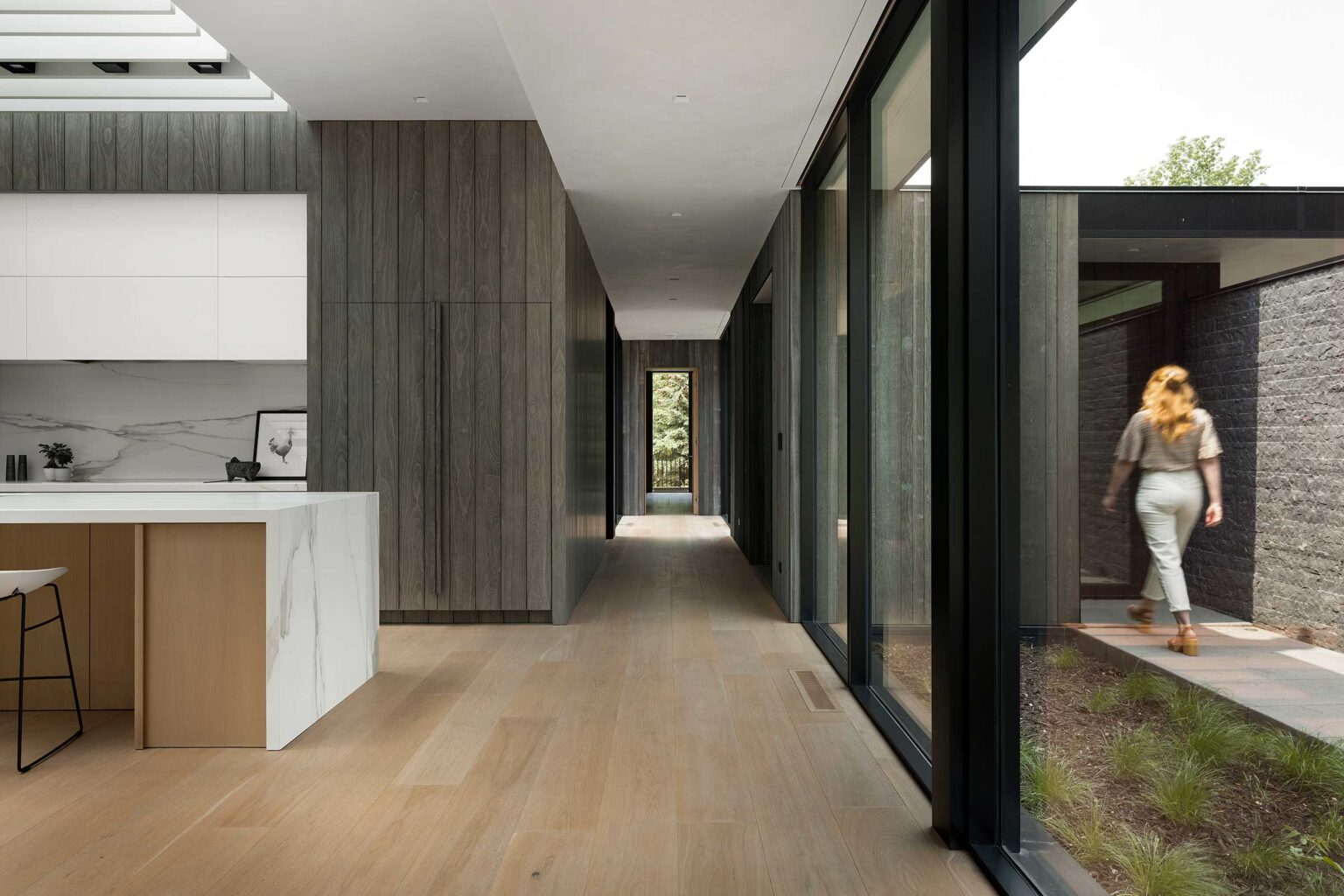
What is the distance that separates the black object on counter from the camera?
4902 mm

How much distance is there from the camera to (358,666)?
137 inches

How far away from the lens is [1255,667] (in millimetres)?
1151

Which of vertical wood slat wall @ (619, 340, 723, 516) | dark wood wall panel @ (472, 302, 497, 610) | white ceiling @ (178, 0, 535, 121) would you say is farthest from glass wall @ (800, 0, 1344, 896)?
vertical wood slat wall @ (619, 340, 723, 516)

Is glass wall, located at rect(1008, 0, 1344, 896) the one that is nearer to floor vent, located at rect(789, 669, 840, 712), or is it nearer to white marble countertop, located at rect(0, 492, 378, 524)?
floor vent, located at rect(789, 669, 840, 712)

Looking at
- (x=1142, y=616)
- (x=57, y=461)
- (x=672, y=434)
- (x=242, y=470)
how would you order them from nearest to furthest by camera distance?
(x=1142, y=616) → (x=242, y=470) → (x=57, y=461) → (x=672, y=434)

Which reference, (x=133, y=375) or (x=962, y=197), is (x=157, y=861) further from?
(x=133, y=375)

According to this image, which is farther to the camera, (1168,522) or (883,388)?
(883,388)

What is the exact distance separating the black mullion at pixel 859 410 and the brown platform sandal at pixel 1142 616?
1877 mm

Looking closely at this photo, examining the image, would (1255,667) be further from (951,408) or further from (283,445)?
(283,445)

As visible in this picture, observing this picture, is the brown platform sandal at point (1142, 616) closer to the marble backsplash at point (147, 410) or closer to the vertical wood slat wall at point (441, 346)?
the vertical wood slat wall at point (441, 346)

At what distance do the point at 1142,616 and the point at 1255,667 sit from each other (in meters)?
0.26

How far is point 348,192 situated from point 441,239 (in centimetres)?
58

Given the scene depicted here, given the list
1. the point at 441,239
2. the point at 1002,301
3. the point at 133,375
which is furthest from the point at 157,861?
the point at 133,375

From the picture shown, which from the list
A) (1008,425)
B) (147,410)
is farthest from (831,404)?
(147,410)
